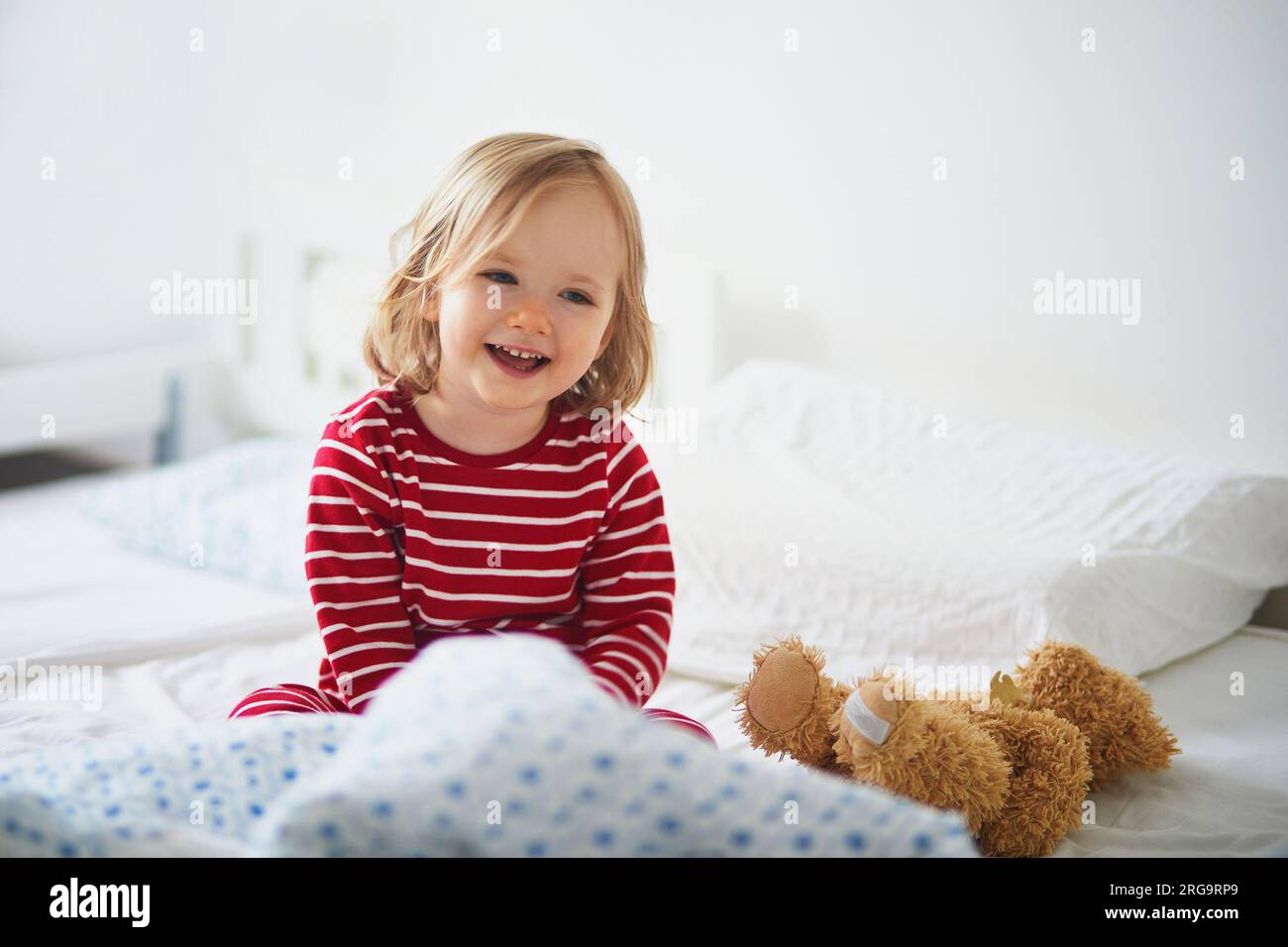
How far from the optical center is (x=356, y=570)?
102 cm

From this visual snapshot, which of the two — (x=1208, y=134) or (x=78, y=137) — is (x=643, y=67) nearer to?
(x=1208, y=134)

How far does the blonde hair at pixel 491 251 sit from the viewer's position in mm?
991

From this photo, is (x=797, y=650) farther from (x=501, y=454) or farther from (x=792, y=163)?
(x=792, y=163)

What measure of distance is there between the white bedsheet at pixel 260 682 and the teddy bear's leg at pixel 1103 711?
3cm

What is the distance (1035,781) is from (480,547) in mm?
510

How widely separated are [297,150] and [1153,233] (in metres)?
1.73

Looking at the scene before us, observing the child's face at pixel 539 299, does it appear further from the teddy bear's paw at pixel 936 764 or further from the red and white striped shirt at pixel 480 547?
the teddy bear's paw at pixel 936 764

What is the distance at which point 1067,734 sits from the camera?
1.04 m
